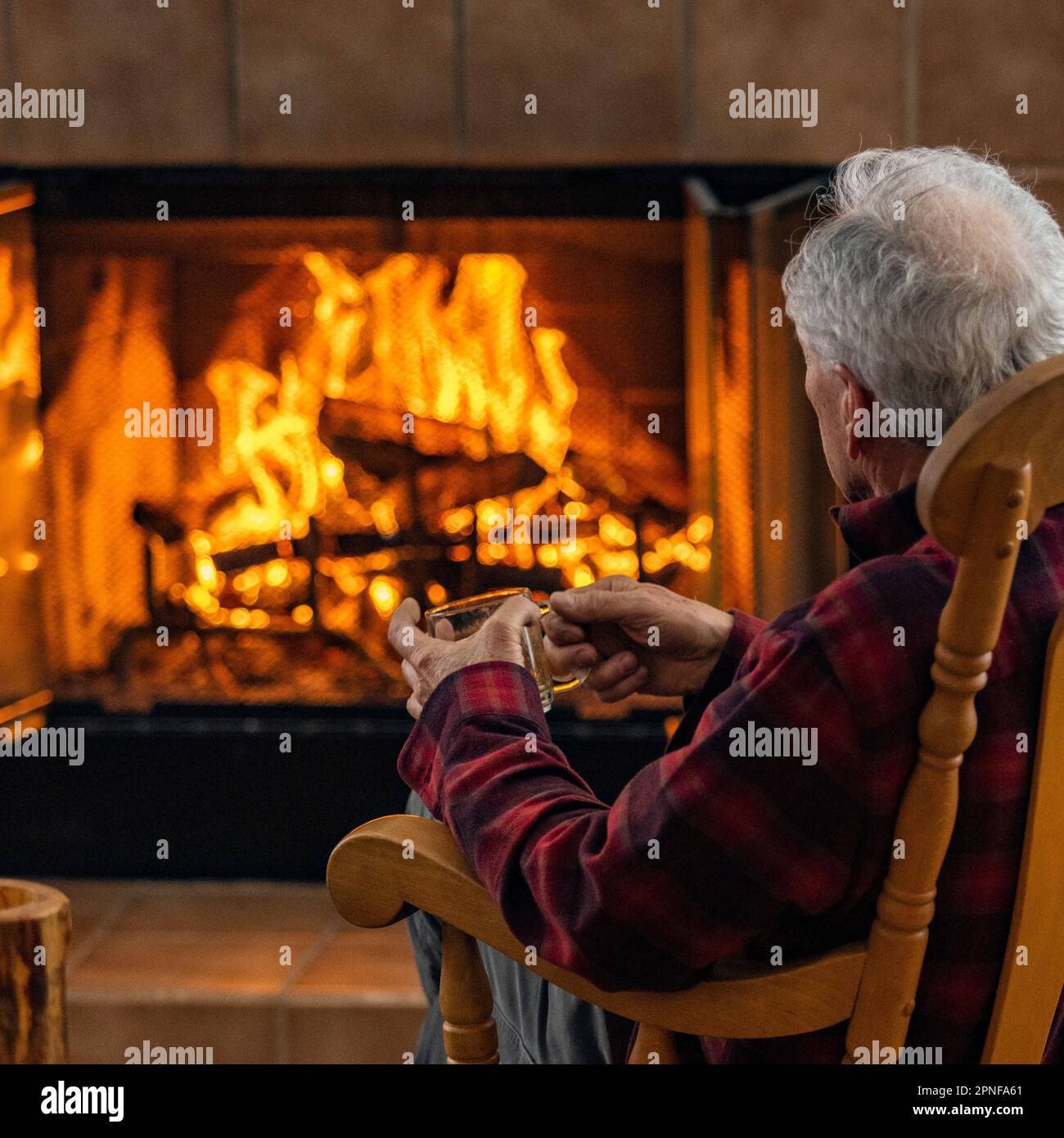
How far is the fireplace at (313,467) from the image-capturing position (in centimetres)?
196

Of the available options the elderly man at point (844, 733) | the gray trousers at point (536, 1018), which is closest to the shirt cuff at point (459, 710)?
the elderly man at point (844, 733)

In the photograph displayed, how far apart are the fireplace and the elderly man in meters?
1.16

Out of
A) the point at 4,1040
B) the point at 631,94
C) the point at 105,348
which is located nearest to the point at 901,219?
the point at 4,1040

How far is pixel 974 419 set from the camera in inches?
22.3

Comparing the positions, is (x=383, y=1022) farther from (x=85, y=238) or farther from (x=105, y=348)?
(x=85, y=238)

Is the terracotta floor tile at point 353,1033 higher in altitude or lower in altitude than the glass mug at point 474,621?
lower

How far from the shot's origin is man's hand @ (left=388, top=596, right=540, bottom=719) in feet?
2.75

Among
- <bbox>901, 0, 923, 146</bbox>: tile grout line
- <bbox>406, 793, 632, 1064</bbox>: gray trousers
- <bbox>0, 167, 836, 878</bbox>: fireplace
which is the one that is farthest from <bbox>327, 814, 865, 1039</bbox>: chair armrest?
<bbox>901, 0, 923, 146</bbox>: tile grout line

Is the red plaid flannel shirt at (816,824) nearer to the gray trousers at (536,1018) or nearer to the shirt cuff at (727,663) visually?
the gray trousers at (536,1018)

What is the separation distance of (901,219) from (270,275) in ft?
4.74

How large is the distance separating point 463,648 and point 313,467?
1228mm

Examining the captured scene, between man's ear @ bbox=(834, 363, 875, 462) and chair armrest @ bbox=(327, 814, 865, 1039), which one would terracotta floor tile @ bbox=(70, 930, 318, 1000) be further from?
man's ear @ bbox=(834, 363, 875, 462)

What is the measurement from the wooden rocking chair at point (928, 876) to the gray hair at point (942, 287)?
13 cm

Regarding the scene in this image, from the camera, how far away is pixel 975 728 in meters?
0.62
